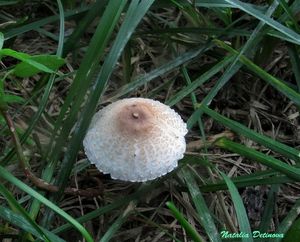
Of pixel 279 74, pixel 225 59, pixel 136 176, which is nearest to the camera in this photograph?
pixel 136 176

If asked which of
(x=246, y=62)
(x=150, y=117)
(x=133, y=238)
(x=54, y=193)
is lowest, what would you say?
(x=133, y=238)

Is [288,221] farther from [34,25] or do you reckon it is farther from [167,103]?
[34,25]

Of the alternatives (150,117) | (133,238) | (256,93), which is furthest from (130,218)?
(256,93)

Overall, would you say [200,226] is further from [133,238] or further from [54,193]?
[54,193]

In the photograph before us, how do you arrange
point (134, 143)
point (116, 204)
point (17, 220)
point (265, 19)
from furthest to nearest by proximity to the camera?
point (265, 19), point (116, 204), point (134, 143), point (17, 220)

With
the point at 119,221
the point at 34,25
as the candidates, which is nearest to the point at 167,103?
the point at 119,221
